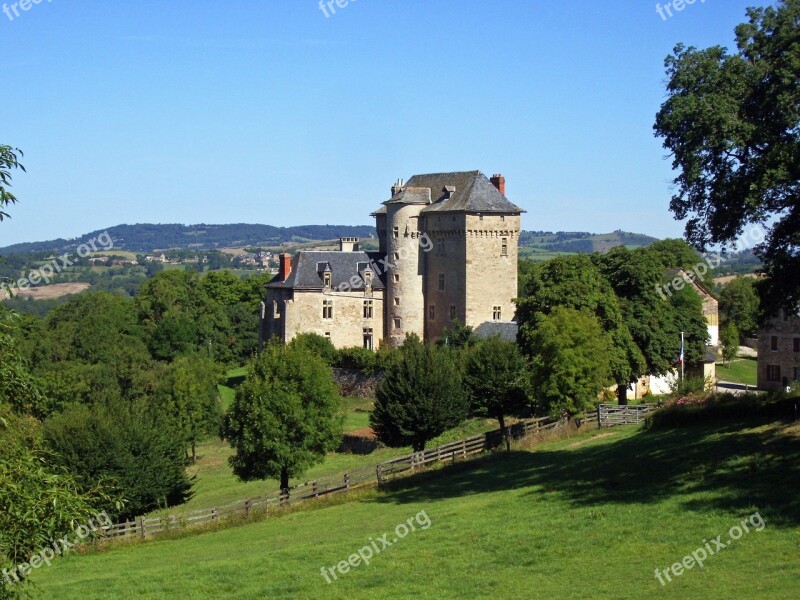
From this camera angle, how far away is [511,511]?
2595cm

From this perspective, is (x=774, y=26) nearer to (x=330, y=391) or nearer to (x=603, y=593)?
(x=603, y=593)

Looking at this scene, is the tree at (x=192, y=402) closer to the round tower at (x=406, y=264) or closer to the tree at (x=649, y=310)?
the round tower at (x=406, y=264)

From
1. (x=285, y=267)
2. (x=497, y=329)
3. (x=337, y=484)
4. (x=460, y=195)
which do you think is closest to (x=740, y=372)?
(x=497, y=329)

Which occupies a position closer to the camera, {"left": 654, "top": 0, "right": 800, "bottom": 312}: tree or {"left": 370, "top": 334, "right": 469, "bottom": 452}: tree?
{"left": 654, "top": 0, "right": 800, "bottom": 312}: tree

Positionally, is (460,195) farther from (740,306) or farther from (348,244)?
(740,306)

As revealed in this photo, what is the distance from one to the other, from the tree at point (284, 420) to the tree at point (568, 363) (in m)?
7.91

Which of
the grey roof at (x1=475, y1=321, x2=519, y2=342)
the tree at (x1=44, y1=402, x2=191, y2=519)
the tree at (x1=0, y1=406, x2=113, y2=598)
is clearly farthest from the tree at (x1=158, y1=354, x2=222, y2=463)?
the tree at (x1=0, y1=406, x2=113, y2=598)

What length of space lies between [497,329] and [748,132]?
42.1 m

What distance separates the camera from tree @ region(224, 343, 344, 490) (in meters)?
38.1

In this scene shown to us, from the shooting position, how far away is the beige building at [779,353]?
60656 mm

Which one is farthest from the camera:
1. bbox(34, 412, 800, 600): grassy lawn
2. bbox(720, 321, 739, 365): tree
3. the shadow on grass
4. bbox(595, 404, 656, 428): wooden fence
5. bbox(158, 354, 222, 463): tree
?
bbox(720, 321, 739, 365): tree

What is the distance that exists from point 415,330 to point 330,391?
109 ft

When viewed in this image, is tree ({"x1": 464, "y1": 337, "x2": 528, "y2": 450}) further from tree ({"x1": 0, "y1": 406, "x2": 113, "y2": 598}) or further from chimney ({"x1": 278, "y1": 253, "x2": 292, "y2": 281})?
tree ({"x1": 0, "y1": 406, "x2": 113, "y2": 598})

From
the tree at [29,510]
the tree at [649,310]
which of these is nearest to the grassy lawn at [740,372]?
the tree at [649,310]
